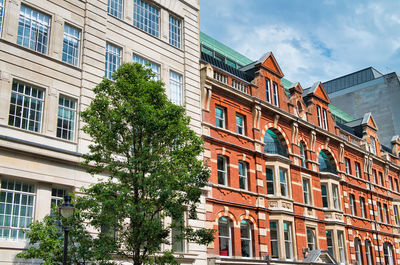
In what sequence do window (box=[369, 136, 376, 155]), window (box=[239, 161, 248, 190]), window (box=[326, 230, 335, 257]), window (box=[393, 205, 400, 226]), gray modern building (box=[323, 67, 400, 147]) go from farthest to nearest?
gray modern building (box=[323, 67, 400, 147]), window (box=[393, 205, 400, 226]), window (box=[369, 136, 376, 155]), window (box=[326, 230, 335, 257]), window (box=[239, 161, 248, 190])

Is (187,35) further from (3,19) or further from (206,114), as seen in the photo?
(3,19)

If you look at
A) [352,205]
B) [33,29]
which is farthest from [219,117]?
[352,205]

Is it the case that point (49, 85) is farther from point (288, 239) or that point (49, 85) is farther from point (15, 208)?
point (288, 239)

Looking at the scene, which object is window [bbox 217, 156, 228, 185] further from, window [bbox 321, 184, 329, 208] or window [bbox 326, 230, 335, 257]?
window [bbox 326, 230, 335, 257]

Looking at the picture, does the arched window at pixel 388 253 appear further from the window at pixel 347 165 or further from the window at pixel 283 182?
the window at pixel 283 182

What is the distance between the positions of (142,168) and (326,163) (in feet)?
85.6

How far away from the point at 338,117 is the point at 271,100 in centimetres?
2102

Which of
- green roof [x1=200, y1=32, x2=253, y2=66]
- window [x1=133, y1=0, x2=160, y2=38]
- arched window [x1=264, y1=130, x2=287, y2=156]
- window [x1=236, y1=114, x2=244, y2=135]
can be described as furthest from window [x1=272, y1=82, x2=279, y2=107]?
window [x1=133, y1=0, x2=160, y2=38]

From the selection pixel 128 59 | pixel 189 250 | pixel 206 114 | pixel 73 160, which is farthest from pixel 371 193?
pixel 73 160

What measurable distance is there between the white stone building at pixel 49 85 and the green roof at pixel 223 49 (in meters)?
9.66

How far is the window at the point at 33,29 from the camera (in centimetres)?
1889

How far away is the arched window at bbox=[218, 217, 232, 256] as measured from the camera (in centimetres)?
2586

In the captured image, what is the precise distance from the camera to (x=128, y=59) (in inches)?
916

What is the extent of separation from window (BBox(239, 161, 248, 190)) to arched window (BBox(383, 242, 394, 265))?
2154 centimetres
